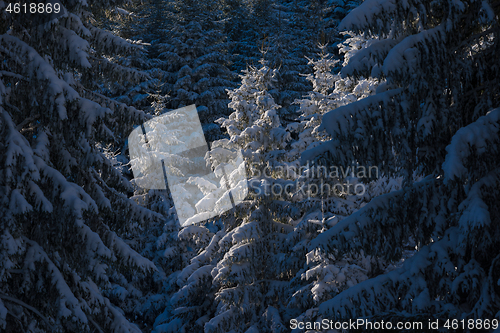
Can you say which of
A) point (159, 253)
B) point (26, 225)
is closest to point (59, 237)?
point (26, 225)

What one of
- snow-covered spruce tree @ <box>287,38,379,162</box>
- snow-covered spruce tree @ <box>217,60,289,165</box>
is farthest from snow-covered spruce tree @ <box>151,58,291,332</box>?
snow-covered spruce tree @ <box>287,38,379,162</box>

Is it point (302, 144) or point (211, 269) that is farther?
point (211, 269)

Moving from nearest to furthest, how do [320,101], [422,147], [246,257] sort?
[422,147], [246,257], [320,101]

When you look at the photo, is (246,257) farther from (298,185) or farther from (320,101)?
(320,101)

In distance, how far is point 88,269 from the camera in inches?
297

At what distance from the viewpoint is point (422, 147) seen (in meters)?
5.72

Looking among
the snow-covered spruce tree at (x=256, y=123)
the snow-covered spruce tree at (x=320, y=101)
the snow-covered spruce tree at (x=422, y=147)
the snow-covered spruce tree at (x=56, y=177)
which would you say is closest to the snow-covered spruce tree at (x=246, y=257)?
the snow-covered spruce tree at (x=256, y=123)

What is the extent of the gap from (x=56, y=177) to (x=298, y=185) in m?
6.61

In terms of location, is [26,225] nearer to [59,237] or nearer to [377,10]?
[59,237]

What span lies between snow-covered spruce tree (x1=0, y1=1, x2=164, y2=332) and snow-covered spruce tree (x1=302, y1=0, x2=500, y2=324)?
14.9 feet

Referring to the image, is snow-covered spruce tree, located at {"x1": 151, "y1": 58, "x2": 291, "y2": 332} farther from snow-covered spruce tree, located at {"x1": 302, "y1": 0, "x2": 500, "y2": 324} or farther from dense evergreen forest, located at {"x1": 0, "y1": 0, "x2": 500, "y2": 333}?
snow-covered spruce tree, located at {"x1": 302, "y1": 0, "x2": 500, "y2": 324}

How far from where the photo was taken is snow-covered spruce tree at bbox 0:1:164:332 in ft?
21.9

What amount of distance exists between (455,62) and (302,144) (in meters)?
6.85

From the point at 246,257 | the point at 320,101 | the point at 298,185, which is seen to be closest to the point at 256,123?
the point at 320,101
